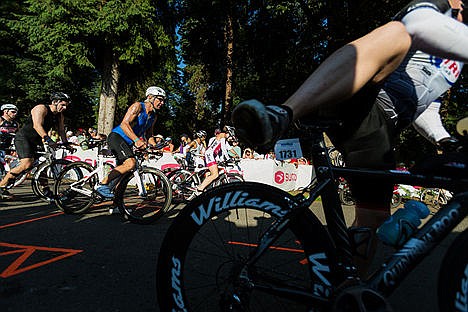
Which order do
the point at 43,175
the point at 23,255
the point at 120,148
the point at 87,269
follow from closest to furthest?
the point at 87,269 → the point at 23,255 → the point at 120,148 → the point at 43,175

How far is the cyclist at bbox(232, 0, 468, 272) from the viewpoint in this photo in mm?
1148

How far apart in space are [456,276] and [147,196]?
4468mm

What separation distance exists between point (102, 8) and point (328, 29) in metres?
10.5

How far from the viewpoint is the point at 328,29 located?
14.1 metres

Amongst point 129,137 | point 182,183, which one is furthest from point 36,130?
point 182,183

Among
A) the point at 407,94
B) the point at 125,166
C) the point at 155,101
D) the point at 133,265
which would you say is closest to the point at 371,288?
the point at 407,94

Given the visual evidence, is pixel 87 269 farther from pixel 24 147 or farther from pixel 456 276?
pixel 24 147

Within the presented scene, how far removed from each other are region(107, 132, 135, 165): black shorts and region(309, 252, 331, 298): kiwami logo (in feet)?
13.3

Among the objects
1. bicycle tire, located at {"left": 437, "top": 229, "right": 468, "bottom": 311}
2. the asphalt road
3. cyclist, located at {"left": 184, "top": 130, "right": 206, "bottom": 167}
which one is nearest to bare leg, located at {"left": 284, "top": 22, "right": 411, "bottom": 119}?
bicycle tire, located at {"left": 437, "top": 229, "right": 468, "bottom": 311}

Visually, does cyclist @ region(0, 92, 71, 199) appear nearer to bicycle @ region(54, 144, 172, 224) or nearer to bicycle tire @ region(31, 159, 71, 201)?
bicycle tire @ region(31, 159, 71, 201)

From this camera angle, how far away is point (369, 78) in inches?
47.4

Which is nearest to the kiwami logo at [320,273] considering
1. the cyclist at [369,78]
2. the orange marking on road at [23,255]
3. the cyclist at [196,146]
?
the cyclist at [369,78]

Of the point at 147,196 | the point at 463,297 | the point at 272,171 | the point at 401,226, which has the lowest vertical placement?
the point at 272,171

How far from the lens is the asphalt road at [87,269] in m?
2.12
